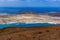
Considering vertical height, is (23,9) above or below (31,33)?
above

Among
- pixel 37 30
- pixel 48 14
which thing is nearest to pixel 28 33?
pixel 37 30

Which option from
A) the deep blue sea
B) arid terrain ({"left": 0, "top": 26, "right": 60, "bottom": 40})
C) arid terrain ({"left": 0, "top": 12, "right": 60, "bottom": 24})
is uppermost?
the deep blue sea

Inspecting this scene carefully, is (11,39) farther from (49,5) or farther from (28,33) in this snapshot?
(49,5)

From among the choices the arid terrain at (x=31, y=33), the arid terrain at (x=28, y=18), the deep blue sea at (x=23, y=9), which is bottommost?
the arid terrain at (x=31, y=33)

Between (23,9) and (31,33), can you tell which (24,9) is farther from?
(31,33)

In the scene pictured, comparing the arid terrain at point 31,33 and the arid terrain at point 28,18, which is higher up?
the arid terrain at point 28,18

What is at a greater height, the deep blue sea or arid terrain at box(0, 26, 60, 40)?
the deep blue sea

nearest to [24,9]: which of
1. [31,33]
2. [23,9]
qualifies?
[23,9]

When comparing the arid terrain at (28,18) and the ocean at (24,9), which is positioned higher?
the ocean at (24,9)
